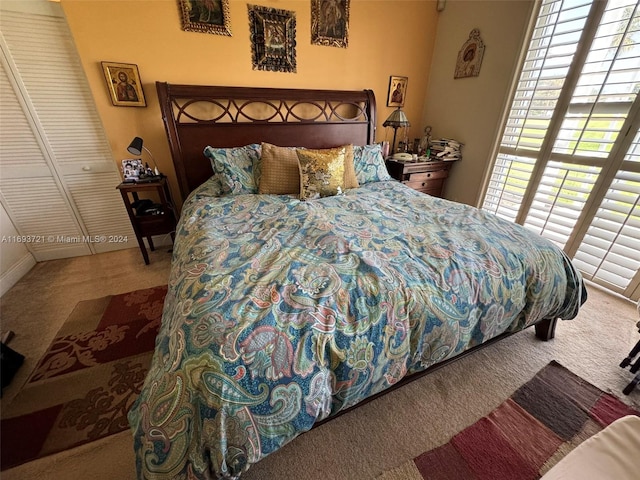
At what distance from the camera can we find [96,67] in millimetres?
1975

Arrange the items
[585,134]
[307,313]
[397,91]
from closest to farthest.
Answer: [307,313]
[585,134]
[397,91]

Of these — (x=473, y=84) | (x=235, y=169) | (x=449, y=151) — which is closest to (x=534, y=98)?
(x=473, y=84)

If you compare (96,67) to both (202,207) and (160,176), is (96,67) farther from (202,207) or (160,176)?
(202,207)

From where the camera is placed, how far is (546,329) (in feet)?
5.15

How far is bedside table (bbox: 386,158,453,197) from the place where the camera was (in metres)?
2.75

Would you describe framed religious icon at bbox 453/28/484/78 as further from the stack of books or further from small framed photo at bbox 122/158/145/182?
small framed photo at bbox 122/158/145/182

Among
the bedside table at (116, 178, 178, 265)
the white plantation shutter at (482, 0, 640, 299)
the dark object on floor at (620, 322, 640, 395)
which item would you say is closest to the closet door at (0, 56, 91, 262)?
the bedside table at (116, 178, 178, 265)

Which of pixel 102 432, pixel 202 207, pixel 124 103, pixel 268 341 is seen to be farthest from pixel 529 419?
pixel 124 103

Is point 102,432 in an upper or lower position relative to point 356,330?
lower

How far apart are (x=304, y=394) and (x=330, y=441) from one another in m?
0.54

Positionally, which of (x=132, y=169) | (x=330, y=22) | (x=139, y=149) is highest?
(x=330, y=22)

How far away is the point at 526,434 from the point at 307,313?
1.18 metres

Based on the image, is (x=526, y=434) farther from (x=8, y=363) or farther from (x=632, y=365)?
(x=8, y=363)

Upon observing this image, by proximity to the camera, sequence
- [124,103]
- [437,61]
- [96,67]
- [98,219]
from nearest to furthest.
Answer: [96,67] → [124,103] → [98,219] → [437,61]
